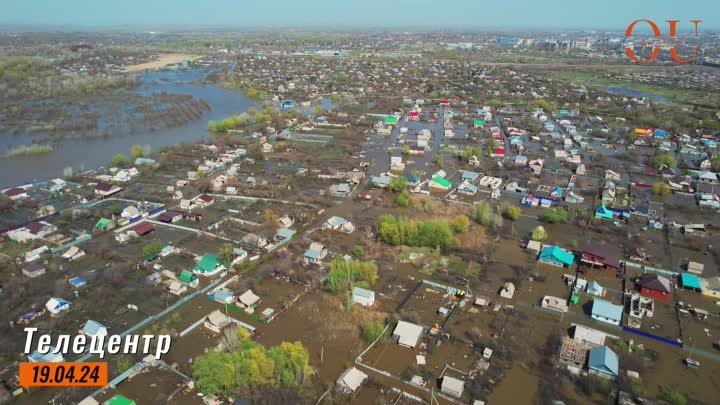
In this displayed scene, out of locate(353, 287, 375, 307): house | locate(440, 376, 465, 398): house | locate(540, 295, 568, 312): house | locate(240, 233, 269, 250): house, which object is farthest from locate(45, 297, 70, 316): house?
locate(540, 295, 568, 312): house

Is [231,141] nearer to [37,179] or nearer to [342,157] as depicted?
[342,157]

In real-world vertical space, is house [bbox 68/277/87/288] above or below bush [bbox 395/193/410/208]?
below

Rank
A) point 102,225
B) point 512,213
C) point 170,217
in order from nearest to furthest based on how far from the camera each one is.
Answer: point 102,225, point 170,217, point 512,213

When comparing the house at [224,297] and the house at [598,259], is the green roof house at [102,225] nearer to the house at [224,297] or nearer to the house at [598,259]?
the house at [224,297]

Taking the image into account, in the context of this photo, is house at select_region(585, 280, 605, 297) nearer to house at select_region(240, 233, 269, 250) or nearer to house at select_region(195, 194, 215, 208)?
house at select_region(240, 233, 269, 250)

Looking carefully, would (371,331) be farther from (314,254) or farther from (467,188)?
(467,188)

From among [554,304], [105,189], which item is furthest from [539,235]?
[105,189]

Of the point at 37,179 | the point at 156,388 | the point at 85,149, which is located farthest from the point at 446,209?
the point at 85,149

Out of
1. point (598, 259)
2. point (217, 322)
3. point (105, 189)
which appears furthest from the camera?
point (105, 189)
